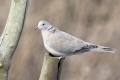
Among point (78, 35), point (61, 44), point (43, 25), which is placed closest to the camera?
point (61, 44)

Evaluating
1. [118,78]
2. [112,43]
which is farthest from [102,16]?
[118,78]

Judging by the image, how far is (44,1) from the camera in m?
10.8

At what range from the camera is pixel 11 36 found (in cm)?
454

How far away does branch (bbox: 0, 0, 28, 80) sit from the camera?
4520 millimetres

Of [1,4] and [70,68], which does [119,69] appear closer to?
[70,68]

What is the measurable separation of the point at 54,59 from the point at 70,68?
571cm

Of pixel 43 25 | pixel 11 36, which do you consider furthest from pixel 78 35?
pixel 11 36

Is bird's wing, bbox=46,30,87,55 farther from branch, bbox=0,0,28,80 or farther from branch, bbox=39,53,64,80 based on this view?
branch, bbox=0,0,28,80

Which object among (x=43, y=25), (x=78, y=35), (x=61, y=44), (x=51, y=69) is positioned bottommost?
(x=51, y=69)

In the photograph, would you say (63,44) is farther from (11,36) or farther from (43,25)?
(11,36)

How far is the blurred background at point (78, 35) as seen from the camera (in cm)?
992

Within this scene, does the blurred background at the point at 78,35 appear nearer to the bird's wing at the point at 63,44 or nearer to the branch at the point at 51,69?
the bird's wing at the point at 63,44

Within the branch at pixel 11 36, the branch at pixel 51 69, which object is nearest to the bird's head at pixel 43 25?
the branch at pixel 11 36

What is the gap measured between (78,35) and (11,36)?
5.65m
